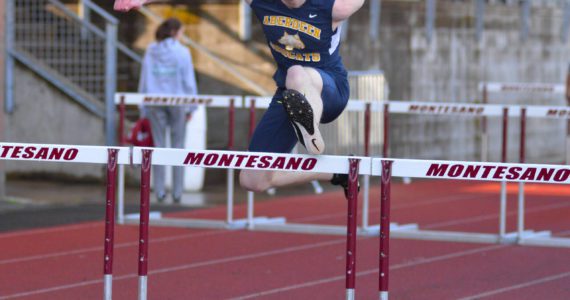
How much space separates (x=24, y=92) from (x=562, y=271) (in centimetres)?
866

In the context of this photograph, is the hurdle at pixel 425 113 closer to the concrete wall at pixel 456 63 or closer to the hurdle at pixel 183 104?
the hurdle at pixel 183 104

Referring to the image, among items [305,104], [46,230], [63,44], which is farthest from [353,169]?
[63,44]

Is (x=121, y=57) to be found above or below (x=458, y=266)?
above

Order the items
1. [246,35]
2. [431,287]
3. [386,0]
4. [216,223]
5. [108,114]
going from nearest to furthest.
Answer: [431,287], [216,223], [108,114], [246,35], [386,0]

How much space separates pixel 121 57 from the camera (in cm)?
1755

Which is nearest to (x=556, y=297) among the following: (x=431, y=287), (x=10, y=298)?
(x=431, y=287)

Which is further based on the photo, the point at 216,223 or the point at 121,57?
the point at 121,57

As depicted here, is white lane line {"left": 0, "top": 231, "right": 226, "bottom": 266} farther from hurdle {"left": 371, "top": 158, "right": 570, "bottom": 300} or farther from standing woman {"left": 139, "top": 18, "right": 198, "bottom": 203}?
hurdle {"left": 371, "top": 158, "right": 570, "bottom": 300}

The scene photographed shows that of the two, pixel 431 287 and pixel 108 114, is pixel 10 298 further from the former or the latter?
pixel 108 114

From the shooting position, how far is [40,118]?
1583 cm

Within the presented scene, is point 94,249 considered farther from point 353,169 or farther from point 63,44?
point 63,44

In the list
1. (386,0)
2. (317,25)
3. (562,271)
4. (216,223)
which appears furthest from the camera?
(386,0)

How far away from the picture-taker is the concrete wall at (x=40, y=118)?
15.8 m

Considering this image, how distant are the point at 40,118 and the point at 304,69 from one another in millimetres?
9442
